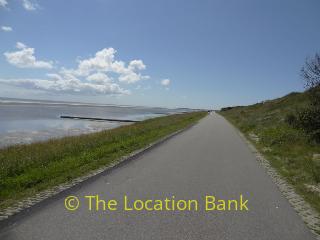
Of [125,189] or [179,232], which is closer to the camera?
[179,232]

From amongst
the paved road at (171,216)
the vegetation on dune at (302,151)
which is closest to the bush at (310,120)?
the vegetation on dune at (302,151)

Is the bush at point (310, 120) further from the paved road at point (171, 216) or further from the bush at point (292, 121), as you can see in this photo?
the paved road at point (171, 216)

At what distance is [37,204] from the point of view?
239 inches

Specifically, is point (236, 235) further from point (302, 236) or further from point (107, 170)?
point (107, 170)

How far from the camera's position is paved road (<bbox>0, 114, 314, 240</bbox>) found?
189 inches

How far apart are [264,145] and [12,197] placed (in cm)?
1334

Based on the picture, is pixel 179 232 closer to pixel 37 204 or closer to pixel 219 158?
pixel 37 204

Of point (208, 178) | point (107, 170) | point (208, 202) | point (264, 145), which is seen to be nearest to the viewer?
point (208, 202)

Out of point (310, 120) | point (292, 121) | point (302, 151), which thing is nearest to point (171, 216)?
point (302, 151)

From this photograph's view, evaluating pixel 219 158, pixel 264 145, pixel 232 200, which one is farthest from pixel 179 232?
pixel 264 145

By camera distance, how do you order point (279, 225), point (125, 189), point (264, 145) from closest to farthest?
point (279, 225) → point (125, 189) → point (264, 145)

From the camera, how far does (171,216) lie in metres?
5.58

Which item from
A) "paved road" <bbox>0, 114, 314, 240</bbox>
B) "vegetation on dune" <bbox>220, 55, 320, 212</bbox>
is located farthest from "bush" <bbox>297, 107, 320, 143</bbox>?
"paved road" <bbox>0, 114, 314, 240</bbox>

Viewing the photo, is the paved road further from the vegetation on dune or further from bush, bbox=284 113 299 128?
bush, bbox=284 113 299 128
